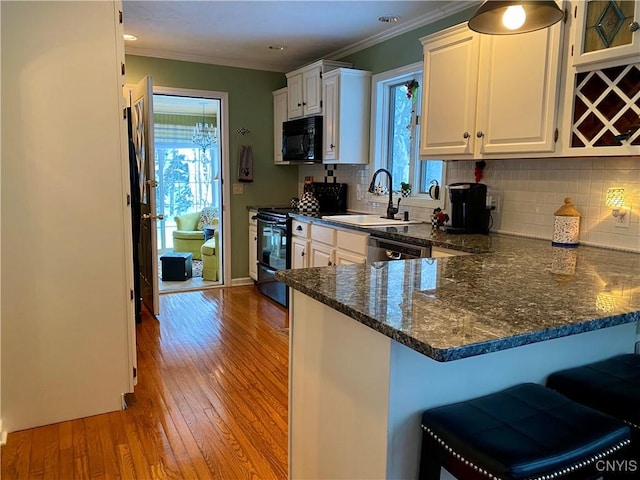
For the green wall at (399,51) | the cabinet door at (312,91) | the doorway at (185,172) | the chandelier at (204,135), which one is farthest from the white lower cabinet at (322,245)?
the chandelier at (204,135)

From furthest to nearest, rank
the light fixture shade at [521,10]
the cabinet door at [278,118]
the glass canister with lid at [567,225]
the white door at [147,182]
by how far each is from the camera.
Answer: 1. the cabinet door at [278,118]
2. the white door at [147,182]
3. the glass canister with lid at [567,225]
4. the light fixture shade at [521,10]

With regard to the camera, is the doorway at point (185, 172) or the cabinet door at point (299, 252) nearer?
the cabinet door at point (299, 252)

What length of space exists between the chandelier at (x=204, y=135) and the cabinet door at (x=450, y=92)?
16.7 feet

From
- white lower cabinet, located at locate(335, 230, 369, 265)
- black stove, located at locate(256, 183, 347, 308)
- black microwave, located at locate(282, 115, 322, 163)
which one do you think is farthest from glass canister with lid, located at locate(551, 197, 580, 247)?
black microwave, located at locate(282, 115, 322, 163)

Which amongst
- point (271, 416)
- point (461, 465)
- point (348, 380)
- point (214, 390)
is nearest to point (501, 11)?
point (348, 380)

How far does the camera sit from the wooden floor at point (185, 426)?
207 cm

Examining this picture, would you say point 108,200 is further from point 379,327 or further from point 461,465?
point 461,465

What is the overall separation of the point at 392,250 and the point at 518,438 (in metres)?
2.00

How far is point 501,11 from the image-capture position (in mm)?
1783

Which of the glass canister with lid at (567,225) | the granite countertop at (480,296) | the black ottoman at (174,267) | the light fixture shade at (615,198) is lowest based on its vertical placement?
the black ottoman at (174,267)

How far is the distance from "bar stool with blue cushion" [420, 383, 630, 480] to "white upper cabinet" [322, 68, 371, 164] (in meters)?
3.25

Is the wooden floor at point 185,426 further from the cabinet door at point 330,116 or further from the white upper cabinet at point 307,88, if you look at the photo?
the white upper cabinet at point 307,88

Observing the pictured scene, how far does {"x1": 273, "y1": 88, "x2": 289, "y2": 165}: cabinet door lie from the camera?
522 centimetres

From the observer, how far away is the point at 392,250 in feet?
10.0
